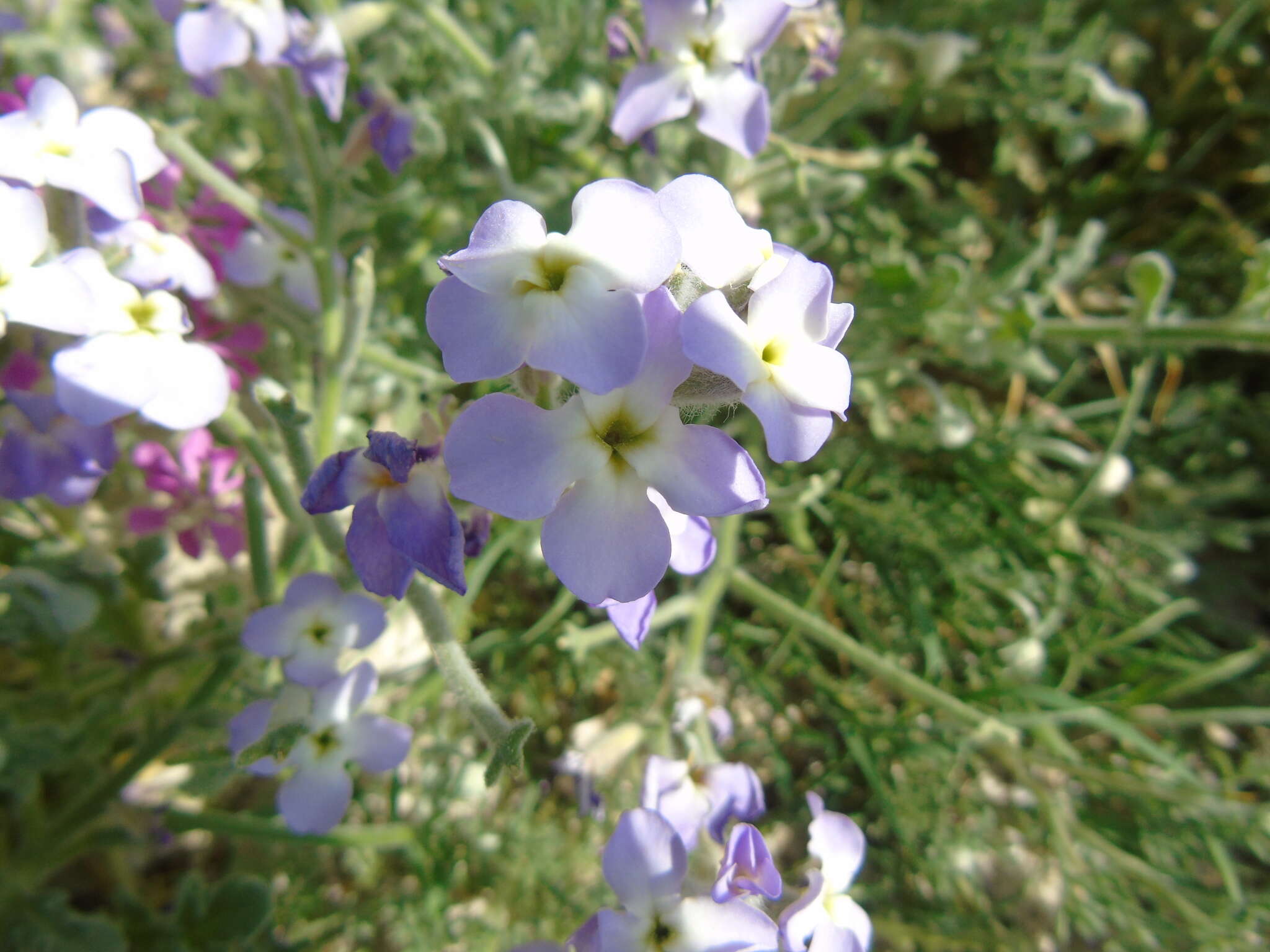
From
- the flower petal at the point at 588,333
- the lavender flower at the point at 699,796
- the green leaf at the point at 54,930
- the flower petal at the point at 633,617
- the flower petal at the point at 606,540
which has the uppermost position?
the flower petal at the point at 588,333

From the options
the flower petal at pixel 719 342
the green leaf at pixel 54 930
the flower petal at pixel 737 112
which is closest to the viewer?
the flower petal at pixel 719 342

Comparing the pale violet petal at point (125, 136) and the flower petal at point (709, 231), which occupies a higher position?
the flower petal at point (709, 231)

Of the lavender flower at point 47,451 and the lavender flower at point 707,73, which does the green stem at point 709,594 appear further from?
the lavender flower at point 47,451

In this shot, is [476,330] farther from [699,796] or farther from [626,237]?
[699,796]

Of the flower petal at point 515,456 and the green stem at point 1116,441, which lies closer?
the flower petal at point 515,456

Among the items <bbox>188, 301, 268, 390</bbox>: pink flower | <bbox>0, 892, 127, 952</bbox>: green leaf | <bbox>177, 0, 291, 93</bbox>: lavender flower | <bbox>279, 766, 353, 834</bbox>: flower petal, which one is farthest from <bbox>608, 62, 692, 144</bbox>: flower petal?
<bbox>0, 892, 127, 952</bbox>: green leaf

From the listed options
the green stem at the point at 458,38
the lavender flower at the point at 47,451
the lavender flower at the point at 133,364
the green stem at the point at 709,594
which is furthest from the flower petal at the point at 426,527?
the green stem at the point at 458,38

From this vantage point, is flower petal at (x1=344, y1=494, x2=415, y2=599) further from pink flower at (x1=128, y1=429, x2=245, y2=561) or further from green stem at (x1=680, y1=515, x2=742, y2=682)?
pink flower at (x1=128, y1=429, x2=245, y2=561)

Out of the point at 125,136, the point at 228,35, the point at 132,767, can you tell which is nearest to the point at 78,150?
the point at 125,136
